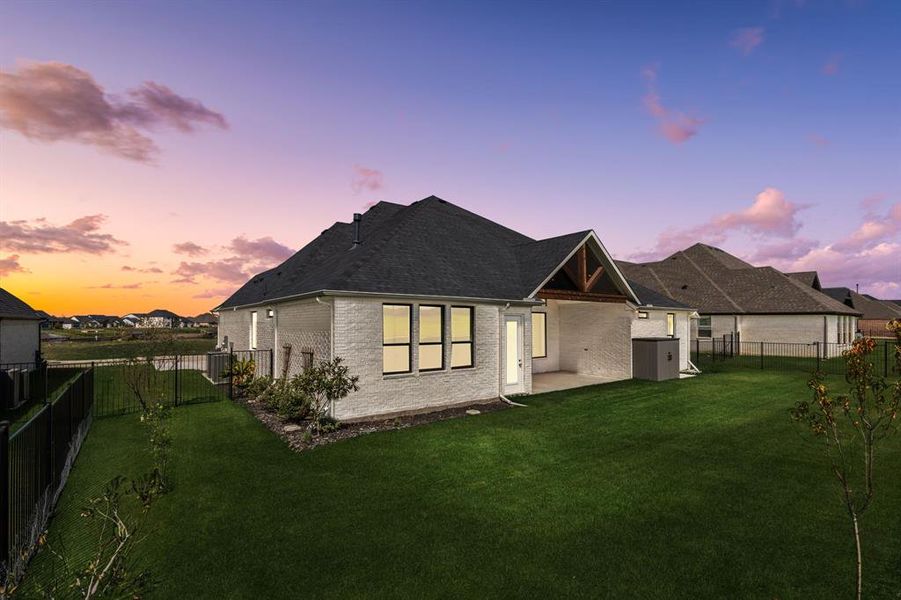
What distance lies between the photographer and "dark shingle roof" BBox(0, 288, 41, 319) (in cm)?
1865

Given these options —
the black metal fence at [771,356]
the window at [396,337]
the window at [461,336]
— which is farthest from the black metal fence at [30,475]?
the black metal fence at [771,356]

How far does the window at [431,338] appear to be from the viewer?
1232 cm

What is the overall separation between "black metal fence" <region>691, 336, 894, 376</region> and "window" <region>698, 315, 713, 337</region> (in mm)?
1228

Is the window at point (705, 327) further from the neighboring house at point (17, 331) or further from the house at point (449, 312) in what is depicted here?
the neighboring house at point (17, 331)

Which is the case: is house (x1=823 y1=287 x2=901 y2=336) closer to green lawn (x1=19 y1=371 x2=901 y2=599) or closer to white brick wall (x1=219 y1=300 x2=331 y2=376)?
green lawn (x1=19 y1=371 x2=901 y2=599)

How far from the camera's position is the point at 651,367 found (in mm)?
17984

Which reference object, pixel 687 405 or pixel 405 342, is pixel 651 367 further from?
pixel 405 342

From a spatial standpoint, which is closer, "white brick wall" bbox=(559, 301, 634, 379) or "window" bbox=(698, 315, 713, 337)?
"white brick wall" bbox=(559, 301, 634, 379)

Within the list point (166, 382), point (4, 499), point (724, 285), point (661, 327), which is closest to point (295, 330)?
point (166, 382)

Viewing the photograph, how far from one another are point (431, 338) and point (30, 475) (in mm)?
8752

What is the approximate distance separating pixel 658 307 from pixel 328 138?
656 inches

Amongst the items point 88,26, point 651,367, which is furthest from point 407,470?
point 651,367

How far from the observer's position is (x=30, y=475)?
5453 mm

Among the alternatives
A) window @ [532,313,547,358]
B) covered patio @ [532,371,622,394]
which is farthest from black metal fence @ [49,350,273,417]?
window @ [532,313,547,358]
